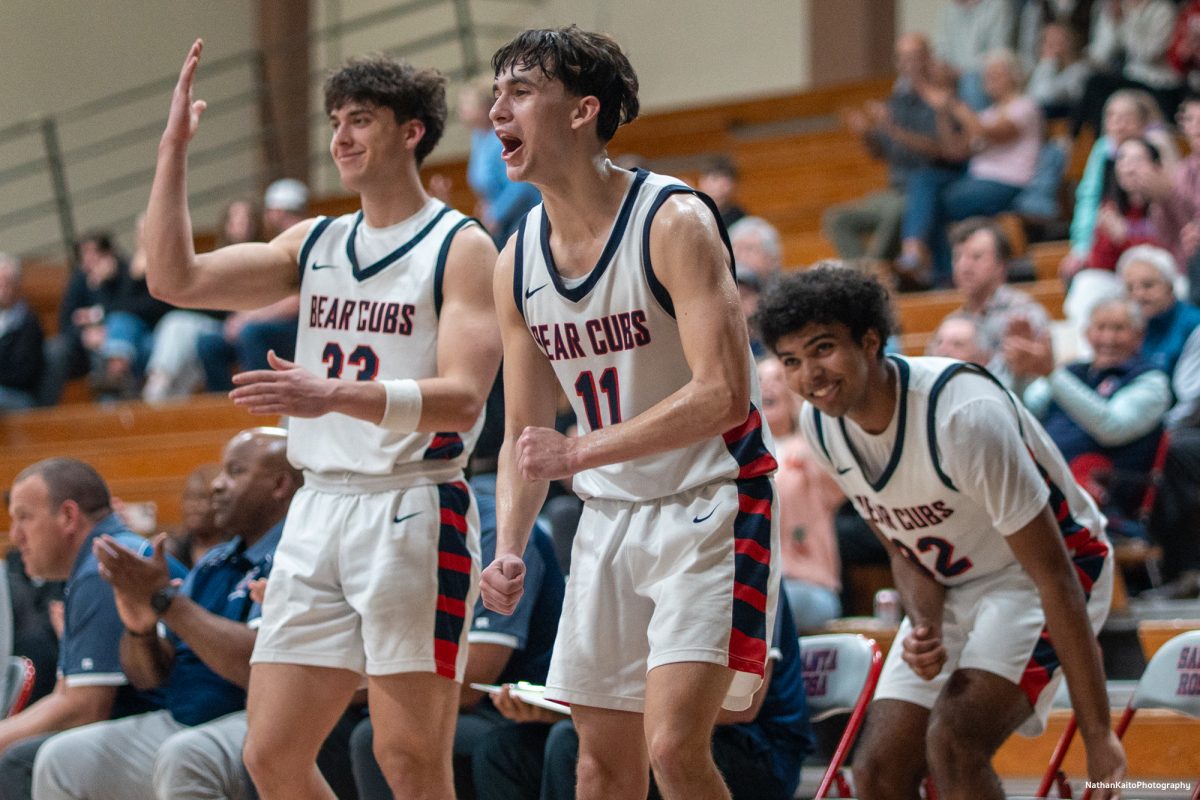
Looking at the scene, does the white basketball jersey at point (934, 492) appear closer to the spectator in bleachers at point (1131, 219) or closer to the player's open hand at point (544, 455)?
the player's open hand at point (544, 455)

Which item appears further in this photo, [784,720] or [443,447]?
[784,720]

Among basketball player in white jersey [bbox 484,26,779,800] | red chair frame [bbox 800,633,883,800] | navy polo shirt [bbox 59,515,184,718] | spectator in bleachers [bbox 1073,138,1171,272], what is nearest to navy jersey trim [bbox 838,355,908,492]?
red chair frame [bbox 800,633,883,800]

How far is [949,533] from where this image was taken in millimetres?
4090

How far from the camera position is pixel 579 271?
3316 millimetres

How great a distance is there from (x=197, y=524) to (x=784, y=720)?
292cm

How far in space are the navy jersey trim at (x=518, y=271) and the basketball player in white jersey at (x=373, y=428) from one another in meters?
0.38

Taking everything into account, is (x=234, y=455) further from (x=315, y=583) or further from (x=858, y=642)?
(x=858, y=642)

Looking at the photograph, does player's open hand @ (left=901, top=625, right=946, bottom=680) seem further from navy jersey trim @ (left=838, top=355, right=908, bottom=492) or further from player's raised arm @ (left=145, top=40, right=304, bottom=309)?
player's raised arm @ (left=145, top=40, right=304, bottom=309)

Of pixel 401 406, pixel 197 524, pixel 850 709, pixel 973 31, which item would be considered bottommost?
pixel 850 709

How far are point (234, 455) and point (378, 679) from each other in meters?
1.63

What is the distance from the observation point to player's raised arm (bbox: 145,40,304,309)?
3.82 metres

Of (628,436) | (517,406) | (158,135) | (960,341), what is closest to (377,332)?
(517,406)

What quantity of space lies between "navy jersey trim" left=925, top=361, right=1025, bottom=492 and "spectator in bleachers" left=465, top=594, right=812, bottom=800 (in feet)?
2.16

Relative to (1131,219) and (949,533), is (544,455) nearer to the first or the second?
(949,533)
